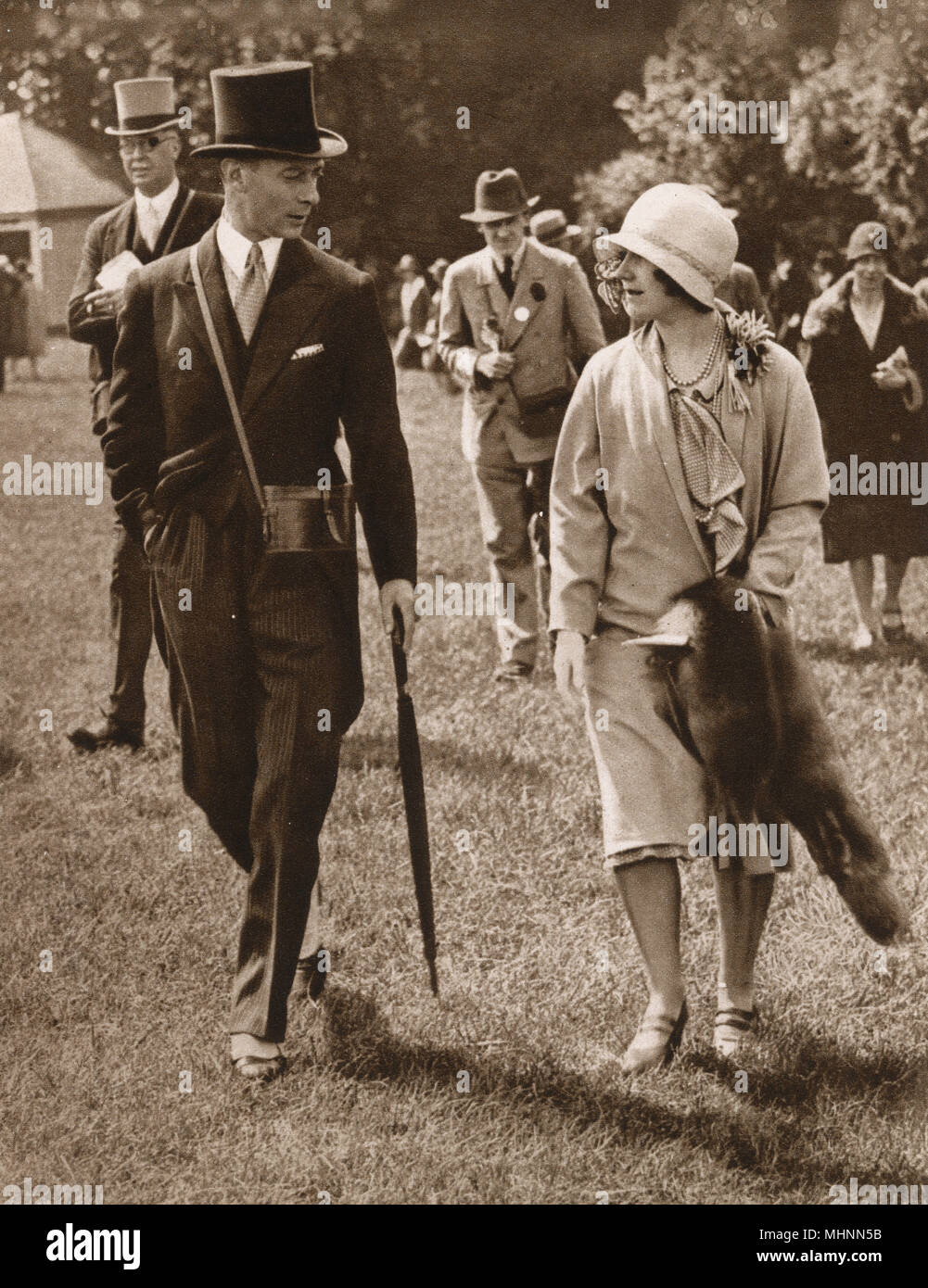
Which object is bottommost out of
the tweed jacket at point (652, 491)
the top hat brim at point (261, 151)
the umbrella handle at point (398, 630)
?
the umbrella handle at point (398, 630)

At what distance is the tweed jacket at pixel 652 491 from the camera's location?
188 inches

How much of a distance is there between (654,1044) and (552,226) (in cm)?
617

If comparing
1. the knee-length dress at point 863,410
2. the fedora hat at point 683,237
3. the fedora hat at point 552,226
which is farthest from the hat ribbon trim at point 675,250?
the fedora hat at point 552,226

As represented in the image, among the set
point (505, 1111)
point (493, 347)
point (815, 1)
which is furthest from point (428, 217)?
point (505, 1111)

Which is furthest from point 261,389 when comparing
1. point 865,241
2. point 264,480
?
point 865,241

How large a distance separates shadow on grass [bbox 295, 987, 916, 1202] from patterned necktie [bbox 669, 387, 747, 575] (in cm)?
135

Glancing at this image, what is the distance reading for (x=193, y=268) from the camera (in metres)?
4.83

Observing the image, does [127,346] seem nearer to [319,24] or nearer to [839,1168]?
[319,24]

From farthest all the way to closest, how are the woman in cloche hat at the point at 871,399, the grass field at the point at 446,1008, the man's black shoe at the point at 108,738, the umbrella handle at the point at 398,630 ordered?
1. the woman in cloche hat at the point at 871,399
2. the man's black shoe at the point at 108,738
3. the umbrella handle at the point at 398,630
4. the grass field at the point at 446,1008

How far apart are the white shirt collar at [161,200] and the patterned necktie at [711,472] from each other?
106 inches

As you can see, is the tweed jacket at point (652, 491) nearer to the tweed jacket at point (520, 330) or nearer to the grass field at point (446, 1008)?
the grass field at point (446, 1008)

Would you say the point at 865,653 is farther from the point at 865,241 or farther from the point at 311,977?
the point at 311,977

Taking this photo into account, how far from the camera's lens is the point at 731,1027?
16.5ft
